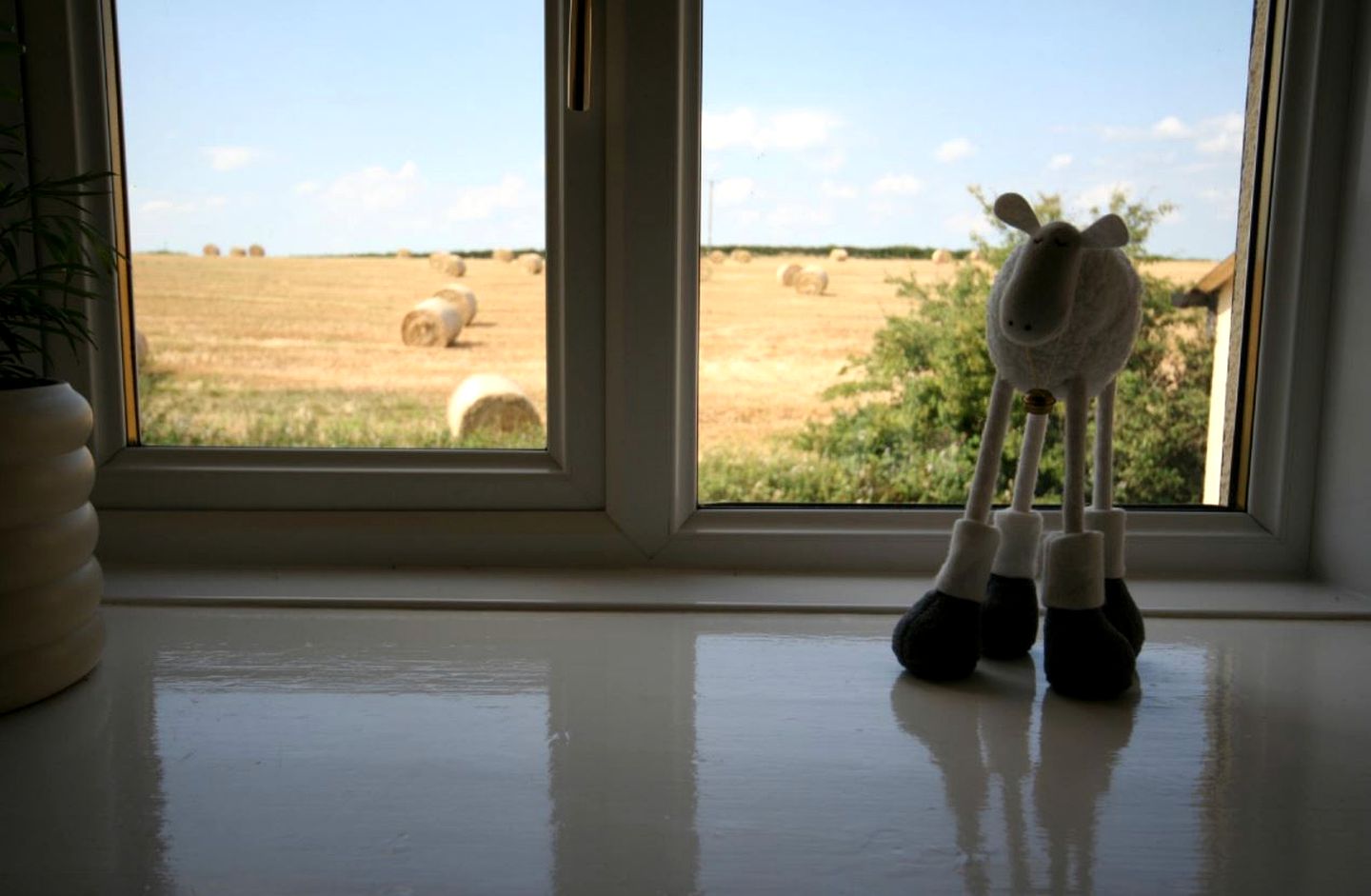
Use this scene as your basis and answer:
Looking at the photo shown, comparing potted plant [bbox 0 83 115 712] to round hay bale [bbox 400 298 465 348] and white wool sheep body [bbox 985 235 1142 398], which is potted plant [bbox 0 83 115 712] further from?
white wool sheep body [bbox 985 235 1142 398]

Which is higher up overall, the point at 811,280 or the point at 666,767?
the point at 811,280

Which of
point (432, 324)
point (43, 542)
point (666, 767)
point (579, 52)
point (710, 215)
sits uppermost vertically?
point (579, 52)

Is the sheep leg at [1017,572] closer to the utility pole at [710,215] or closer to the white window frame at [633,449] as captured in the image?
the white window frame at [633,449]

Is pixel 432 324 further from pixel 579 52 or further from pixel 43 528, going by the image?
pixel 43 528

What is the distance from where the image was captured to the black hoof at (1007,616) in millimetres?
755

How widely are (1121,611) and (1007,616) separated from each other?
0.24 feet

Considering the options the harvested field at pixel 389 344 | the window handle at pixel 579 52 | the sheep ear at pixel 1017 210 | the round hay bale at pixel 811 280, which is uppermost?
the window handle at pixel 579 52

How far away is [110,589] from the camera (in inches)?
35.9

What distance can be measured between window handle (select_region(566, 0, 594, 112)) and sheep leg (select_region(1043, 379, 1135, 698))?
44cm

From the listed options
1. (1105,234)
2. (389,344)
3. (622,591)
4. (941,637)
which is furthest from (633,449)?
(1105,234)

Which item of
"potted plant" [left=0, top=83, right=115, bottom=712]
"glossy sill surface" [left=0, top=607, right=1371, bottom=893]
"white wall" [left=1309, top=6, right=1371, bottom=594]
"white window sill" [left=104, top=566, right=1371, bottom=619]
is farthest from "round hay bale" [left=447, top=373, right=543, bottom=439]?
"white wall" [left=1309, top=6, right=1371, bottom=594]

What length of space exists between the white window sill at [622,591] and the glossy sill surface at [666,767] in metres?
0.05

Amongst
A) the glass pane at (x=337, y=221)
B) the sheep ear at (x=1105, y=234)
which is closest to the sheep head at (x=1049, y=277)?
the sheep ear at (x=1105, y=234)

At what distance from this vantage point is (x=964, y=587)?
70 centimetres
